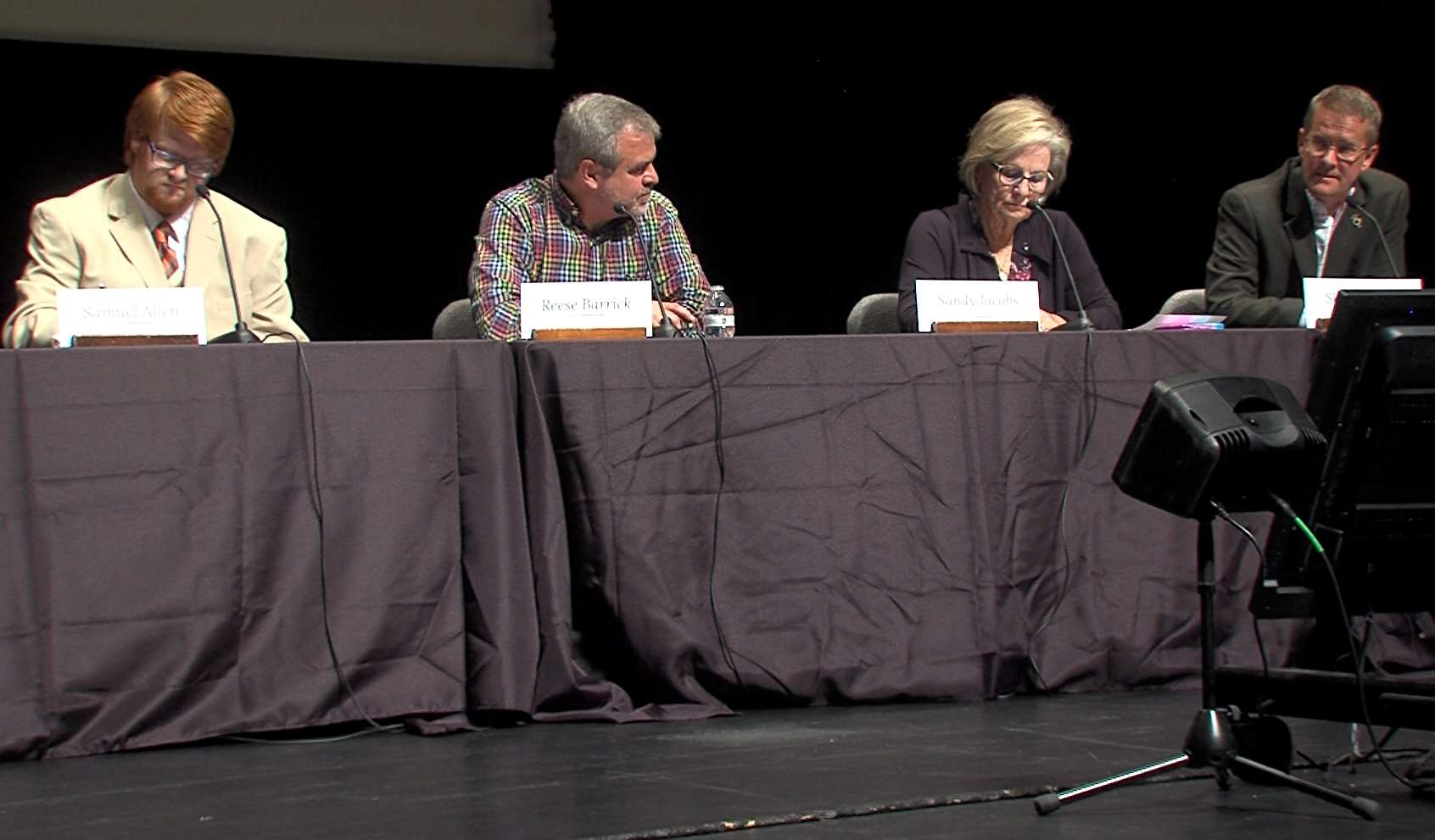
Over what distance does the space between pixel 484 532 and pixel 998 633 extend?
0.95 meters

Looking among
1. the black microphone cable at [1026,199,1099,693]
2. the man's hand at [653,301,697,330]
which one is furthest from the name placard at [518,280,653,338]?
the black microphone cable at [1026,199,1099,693]

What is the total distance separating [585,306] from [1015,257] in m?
1.19

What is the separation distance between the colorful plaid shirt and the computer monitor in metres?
1.74

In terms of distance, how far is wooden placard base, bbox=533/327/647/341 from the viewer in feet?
10.5

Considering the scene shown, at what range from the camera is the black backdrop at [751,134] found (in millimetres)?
5727

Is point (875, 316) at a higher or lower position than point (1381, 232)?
lower

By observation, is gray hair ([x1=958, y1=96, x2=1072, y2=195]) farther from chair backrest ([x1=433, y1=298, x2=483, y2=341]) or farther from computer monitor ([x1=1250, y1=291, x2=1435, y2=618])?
computer monitor ([x1=1250, y1=291, x2=1435, y2=618])

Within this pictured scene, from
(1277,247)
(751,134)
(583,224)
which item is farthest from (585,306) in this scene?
(751,134)

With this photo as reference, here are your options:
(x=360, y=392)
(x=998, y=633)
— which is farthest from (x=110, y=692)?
(x=998, y=633)

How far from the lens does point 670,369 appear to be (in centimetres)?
319

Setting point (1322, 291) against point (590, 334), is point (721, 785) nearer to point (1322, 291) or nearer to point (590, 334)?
point (590, 334)

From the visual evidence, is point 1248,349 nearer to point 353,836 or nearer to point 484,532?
point 484,532

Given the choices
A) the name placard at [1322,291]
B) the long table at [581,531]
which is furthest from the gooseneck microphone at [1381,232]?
the long table at [581,531]

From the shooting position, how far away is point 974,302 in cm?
348
